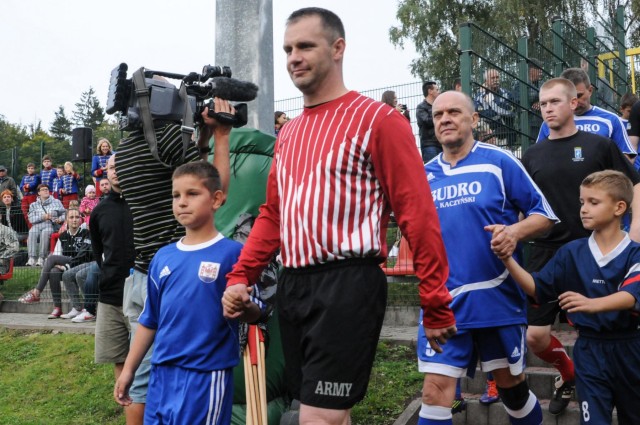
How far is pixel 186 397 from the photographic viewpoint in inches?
145

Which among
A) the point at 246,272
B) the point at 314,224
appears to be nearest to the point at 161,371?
the point at 246,272

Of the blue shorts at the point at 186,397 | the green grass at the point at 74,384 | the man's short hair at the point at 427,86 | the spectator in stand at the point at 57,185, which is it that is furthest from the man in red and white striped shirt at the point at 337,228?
the spectator in stand at the point at 57,185

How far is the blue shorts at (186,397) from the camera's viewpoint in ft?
12.1

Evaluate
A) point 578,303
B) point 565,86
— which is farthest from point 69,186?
point 578,303

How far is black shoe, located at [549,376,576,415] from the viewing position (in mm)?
5457

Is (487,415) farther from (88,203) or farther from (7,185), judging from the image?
(7,185)

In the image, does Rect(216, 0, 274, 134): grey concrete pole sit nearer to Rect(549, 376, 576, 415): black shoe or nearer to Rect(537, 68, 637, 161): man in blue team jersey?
Rect(537, 68, 637, 161): man in blue team jersey

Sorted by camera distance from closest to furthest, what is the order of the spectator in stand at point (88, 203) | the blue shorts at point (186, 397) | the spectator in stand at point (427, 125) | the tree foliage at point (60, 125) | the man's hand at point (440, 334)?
1. the man's hand at point (440, 334)
2. the blue shorts at point (186, 397)
3. the spectator in stand at point (427, 125)
4. the spectator in stand at point (88, 203)
5. the tree foliage at point (60, 125)

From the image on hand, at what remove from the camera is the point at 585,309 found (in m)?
3.99

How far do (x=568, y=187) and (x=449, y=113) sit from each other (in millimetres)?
1270

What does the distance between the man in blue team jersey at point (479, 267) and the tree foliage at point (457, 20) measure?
2469cm

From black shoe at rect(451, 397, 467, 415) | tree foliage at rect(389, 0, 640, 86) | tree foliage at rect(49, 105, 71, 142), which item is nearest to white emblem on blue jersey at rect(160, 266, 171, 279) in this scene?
black shoe at rect(451, 397, 467, 415)

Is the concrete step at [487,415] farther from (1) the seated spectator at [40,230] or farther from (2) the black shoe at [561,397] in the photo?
(1) the seated spectator at [40,230]

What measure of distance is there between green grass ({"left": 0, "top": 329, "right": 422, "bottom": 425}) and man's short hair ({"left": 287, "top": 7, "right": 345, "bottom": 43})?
341 cm
